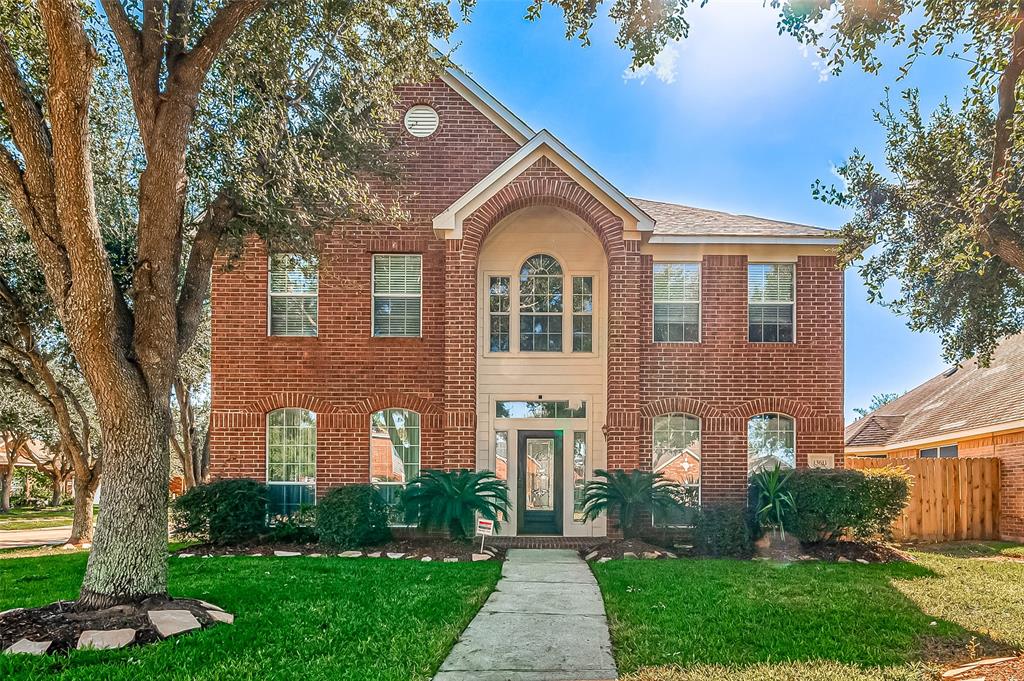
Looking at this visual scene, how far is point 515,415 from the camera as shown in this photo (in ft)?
45.8

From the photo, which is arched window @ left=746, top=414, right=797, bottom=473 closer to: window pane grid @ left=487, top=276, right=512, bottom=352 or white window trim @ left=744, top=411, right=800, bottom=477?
white window trim @ left=744, top=411, right=800, bottom=477

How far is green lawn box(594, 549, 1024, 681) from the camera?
18.9 ft

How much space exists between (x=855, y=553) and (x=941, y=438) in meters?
9.16

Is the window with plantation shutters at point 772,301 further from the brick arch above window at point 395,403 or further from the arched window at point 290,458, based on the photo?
the arched window at point 290,458

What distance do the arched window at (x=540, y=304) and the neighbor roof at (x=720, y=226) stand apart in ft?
6.88

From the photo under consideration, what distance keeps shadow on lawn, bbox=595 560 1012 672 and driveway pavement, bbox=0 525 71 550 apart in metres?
14.7

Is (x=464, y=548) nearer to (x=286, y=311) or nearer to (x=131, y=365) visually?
(x=286, y=311)

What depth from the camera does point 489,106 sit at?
14359 mm

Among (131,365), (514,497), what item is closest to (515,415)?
(514,497)

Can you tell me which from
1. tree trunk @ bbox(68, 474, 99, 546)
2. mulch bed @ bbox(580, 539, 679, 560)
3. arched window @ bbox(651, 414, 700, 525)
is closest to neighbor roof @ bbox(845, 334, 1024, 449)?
arched window @ bbox(651, 414, 700, 525)

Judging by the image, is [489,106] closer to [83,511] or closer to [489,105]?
[489,105]

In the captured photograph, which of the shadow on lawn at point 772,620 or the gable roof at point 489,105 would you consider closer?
the shadow on lawn at point 772,620

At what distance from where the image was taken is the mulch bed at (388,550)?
1171 cm

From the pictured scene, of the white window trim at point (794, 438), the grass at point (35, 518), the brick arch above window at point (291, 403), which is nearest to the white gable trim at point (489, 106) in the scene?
the brick arch above window at point (291, 403)
